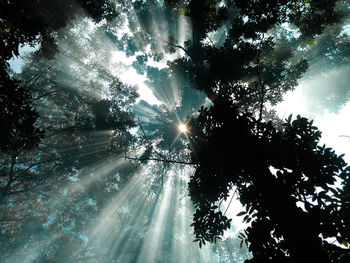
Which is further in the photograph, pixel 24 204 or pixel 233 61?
pixel 24 204

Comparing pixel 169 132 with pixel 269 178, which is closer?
pixel 269 178

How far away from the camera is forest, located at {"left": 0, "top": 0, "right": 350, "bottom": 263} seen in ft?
15.2

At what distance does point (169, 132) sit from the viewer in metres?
17.6

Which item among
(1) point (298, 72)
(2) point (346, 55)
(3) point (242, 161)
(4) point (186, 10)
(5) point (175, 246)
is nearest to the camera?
(3) point (242, 161)

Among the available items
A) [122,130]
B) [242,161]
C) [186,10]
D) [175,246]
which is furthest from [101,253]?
[186,10]

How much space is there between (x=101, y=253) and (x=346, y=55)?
4597 cm

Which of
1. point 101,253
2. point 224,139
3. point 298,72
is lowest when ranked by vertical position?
point 101,253

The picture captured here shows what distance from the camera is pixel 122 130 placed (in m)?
13.5

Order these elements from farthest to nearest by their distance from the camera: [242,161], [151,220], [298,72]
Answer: [151,220] → [298,72] → [242,161]

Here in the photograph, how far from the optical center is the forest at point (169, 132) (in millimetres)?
4641

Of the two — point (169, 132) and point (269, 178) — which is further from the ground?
point (169, 132)

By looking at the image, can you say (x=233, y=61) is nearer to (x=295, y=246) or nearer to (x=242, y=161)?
(x=242, y=161)

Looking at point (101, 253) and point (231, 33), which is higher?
point (231, 33)

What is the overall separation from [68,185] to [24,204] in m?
6.53
